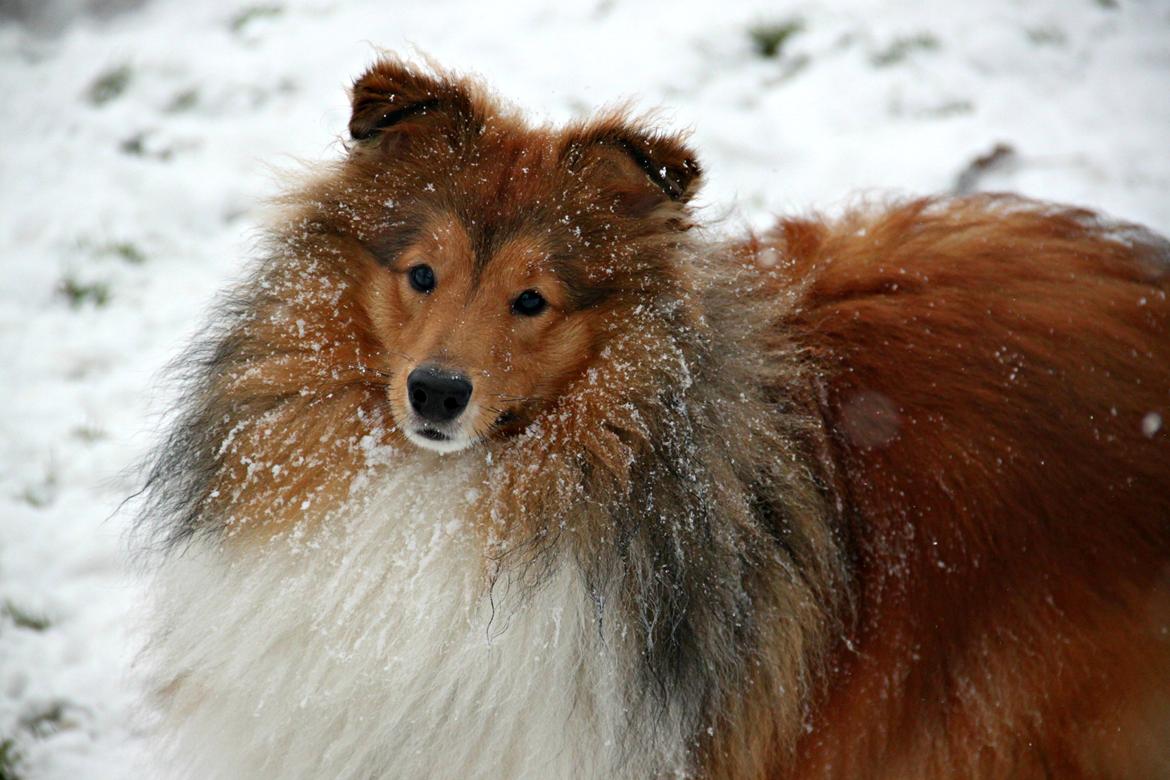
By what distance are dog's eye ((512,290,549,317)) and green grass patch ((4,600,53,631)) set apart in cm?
213

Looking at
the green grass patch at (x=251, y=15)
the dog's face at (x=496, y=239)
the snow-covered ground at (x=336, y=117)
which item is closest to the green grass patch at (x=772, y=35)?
the snow-covered ground at (x=336, y=117)

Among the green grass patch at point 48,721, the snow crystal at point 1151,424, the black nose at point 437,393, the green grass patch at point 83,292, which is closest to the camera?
the black nose at point 437,393

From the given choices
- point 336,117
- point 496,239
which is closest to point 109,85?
point 336,117

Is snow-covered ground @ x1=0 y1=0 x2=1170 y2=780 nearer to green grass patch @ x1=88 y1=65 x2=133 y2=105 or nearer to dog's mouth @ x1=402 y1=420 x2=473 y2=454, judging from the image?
green grass patch @ x1=88 y1=65 x2=133 y2=105

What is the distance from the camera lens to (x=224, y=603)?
254cm

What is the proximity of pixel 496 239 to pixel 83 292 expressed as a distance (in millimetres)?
3129

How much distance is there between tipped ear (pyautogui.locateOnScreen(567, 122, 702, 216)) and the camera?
2.44 m

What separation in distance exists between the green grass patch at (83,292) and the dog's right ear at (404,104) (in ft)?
8.89

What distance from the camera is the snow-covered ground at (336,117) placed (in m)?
4.45

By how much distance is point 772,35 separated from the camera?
5.77 metres

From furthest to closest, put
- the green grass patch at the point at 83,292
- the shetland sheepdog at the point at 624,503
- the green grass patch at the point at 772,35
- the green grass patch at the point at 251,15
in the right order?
1. the green grass patch at the point at 251,15
2. the green grass patch at the point at 772,35
3. the green grass patch at the point at 83,292
4. the shetland sheepdog at the point at 624,503

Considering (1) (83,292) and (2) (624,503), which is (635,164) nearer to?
(2) (624,503)

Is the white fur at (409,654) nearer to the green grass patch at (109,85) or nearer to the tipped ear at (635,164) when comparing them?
the tipped ear at (635,164)

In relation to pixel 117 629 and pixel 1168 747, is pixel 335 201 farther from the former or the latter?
pixel 1168 747
